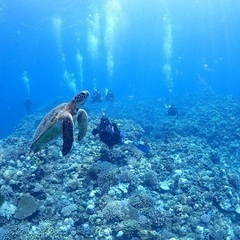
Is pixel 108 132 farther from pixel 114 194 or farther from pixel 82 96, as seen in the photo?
pixel 82 96

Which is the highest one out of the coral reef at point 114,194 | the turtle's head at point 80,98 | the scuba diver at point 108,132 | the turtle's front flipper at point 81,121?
the turtle's head at point 80,98

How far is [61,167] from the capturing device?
998 cm

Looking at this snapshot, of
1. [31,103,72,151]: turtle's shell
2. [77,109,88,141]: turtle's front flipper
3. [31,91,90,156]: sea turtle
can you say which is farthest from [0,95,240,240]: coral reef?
[77,109,88,141]: turtle's front flipper

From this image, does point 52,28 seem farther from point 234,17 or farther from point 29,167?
point 234,17

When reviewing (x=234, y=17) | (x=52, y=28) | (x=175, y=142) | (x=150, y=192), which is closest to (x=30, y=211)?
(x=150, y=192)

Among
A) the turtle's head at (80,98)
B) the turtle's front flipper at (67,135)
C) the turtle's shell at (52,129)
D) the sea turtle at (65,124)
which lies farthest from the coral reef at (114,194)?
the turtle's head at (80,98)

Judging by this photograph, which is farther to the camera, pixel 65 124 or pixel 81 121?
pixel 81 121

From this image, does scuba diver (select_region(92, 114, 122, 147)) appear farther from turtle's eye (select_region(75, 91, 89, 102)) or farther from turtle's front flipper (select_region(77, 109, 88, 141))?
turtle's eye (select_region(75, 91, 89, 102))

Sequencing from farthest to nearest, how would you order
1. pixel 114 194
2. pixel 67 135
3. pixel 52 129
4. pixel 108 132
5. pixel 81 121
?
1. pixel 108 132
2. pixel 114 194
3. pixel 81 121
4. pixel 52 129
5. pixel 67 135

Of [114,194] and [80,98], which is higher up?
[80,98]

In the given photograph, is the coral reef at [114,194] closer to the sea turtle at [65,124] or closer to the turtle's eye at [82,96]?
the sea turtle at [65,124]

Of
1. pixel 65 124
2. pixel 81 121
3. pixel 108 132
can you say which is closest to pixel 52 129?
pixel 65 124

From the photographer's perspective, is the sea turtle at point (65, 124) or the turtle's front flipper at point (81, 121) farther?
the turtle's front flipper at point (81, 121)

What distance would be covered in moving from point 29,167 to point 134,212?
4.03 metres
